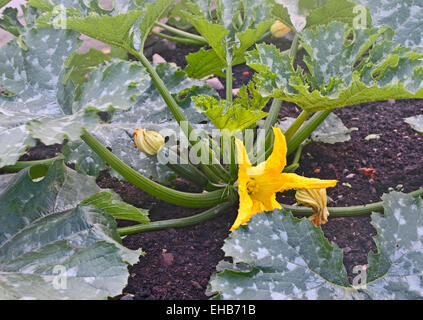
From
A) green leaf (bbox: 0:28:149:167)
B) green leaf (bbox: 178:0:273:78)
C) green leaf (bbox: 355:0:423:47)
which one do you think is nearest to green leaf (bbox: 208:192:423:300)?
green leaf (bbox: 0:28:149:167)

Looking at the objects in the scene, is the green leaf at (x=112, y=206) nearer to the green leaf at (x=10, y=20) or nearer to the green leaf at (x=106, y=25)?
the green leaf at (x=106, y=25)

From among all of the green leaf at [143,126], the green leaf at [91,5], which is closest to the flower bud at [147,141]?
the green leaf at [143,126]

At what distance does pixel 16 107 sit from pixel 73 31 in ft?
0.94

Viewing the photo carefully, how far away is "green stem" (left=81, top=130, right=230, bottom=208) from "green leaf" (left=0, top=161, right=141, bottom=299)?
0.52 feet

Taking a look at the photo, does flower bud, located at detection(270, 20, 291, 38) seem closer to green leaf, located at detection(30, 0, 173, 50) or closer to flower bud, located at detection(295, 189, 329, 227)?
green leaf, located at detection(30, 0, 173, 50)

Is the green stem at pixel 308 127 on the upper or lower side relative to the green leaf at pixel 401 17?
lower

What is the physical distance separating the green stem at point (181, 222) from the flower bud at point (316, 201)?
0.27 metres

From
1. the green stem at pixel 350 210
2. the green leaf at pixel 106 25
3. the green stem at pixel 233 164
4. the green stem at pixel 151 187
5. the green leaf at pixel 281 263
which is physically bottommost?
the green leaf at pixel 281 263

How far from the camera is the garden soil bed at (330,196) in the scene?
1.50m

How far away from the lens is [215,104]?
55.4 inches

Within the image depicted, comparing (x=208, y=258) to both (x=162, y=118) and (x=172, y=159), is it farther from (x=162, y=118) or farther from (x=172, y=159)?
(x=162, y=118)

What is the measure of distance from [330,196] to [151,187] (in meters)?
0.65

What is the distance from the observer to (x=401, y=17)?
1835 millimetres
